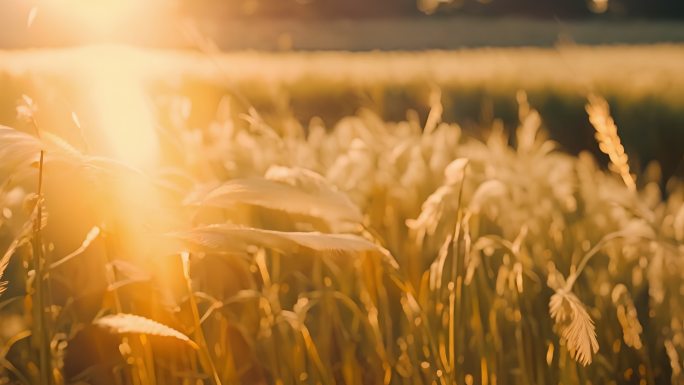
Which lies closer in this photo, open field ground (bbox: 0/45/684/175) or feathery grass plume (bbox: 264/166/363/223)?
feathery grass plume (bbox: 264/166/363/223)

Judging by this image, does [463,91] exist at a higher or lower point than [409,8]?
higher

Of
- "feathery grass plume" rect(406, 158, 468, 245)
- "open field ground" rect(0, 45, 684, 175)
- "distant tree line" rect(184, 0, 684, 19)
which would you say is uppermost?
"feathery grass plume" rect(406, 158, 468, 245)

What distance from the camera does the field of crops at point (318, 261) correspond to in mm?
795

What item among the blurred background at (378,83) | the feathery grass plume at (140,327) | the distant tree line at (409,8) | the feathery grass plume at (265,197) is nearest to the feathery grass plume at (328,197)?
the feathery grass plume at (265,197)

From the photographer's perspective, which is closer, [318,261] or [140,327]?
[140,327]

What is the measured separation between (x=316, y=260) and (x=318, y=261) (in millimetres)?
17

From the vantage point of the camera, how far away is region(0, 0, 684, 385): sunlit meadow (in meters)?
0.80

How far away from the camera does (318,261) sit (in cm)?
133

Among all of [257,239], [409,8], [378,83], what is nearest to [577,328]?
[257,239]

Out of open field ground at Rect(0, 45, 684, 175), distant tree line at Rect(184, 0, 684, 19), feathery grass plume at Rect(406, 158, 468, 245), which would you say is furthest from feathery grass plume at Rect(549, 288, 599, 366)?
distant tree line at Rect(184, 0, 684, 19)

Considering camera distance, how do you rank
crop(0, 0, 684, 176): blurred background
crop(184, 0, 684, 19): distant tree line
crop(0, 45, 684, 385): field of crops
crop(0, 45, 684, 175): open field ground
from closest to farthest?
crop(0, 45, 684, 385): field of crops
crop(0, 0, 684, 176): blurred background
crop(0, 45, 684, 175): open field ground
crop(184, 0, 684, 19): distant tree line

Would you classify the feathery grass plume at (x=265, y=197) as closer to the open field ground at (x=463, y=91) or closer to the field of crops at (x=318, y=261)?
the field of crops at (x=318, y=261)

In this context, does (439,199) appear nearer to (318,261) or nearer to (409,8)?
(318,261)

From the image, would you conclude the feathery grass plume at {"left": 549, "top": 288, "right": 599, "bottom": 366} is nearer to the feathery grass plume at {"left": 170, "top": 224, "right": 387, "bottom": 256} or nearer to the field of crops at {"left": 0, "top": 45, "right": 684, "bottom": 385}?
the field of crops at {"left": 0, "top": 45, "right": 684, "bottom": 385}
